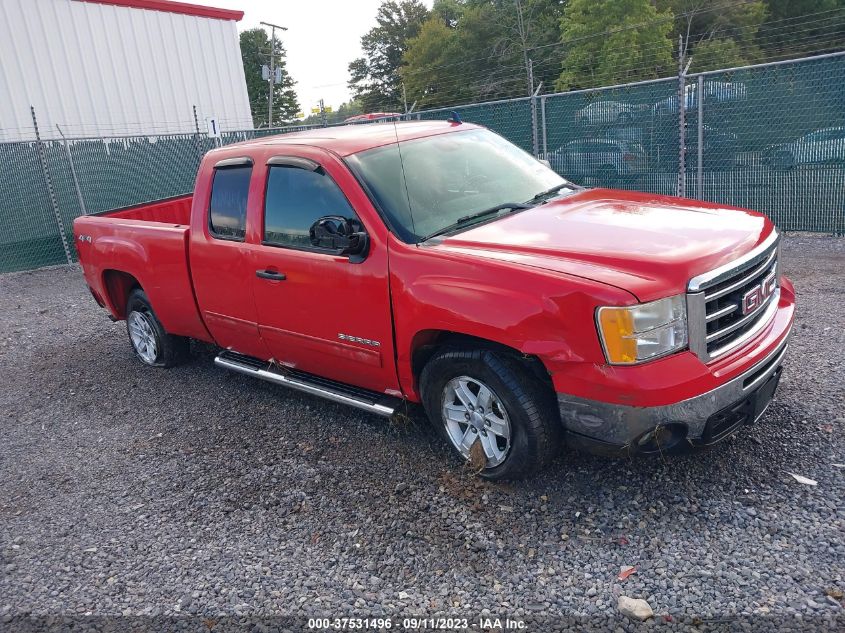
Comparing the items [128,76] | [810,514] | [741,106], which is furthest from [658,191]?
[128,76]

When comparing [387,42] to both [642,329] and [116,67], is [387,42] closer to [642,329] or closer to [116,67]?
[116,67]

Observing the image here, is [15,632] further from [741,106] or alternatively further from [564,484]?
[741,106]

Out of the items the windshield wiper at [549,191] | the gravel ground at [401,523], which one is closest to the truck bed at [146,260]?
the gravel ground at [401,523]

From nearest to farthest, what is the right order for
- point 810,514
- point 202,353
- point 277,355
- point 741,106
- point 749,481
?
1. point 810,514
2. point 749,481
3. point 277,355
4. point 202,353
5. point 741,106

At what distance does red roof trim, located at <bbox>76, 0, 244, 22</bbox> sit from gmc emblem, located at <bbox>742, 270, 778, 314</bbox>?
2012 centimetres

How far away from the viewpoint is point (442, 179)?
422 cm

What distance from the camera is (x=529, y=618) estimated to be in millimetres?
2734

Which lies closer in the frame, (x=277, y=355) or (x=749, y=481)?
(x=749, y=481)

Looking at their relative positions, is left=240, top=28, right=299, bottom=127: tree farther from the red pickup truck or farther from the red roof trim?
the red pickup truck

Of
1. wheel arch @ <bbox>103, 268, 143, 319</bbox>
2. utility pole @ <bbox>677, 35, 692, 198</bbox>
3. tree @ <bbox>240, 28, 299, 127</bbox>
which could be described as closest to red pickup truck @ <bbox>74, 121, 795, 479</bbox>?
wheel arch @ <bbox>103, 268, 143, 319</bbox>

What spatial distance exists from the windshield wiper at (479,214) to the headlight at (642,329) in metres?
1.20

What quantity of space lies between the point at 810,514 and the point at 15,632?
11.7 feet

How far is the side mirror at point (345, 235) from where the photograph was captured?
3.81 metres

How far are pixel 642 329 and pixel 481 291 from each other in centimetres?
77
